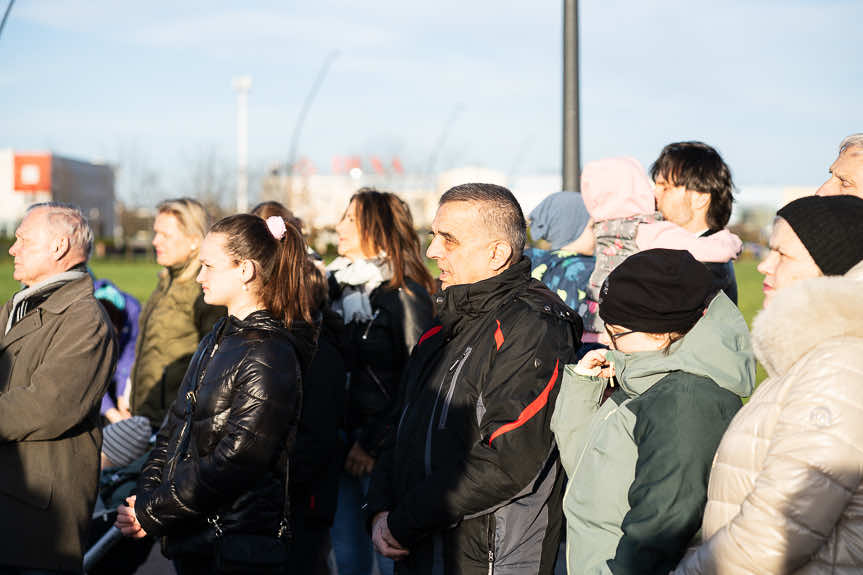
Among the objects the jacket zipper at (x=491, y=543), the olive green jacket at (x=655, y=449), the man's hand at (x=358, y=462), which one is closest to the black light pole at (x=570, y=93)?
the man's hand at (x=358, y=462)

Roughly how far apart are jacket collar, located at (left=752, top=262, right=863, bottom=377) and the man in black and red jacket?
1030 mm

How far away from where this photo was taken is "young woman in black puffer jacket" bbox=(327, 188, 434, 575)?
15.9 ft

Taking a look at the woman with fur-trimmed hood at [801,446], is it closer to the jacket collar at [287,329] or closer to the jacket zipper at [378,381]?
the jacket collar at [287,329]

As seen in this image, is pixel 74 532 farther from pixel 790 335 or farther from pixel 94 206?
pixel 94 206

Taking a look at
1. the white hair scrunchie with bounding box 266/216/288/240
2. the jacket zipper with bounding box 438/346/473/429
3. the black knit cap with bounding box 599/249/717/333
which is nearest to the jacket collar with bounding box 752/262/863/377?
the black knit cap with bounding box 599/249/717/333

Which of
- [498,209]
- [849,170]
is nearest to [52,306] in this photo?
[498,209]

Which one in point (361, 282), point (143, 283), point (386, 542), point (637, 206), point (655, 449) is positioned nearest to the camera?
point (655, 449)

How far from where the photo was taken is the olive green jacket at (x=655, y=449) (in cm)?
231

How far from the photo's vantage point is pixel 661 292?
8.55ft

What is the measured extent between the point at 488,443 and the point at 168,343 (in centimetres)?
313

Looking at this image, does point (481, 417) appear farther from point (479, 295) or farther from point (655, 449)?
point (655, 449)

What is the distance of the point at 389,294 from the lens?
498 centimetres

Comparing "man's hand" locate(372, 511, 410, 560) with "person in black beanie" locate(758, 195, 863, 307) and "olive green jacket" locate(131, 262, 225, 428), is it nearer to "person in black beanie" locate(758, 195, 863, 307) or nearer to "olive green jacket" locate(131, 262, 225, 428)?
"person in black beanie" locate(758, 195, 863, 307)

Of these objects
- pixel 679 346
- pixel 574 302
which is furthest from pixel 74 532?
pixel 679 346
